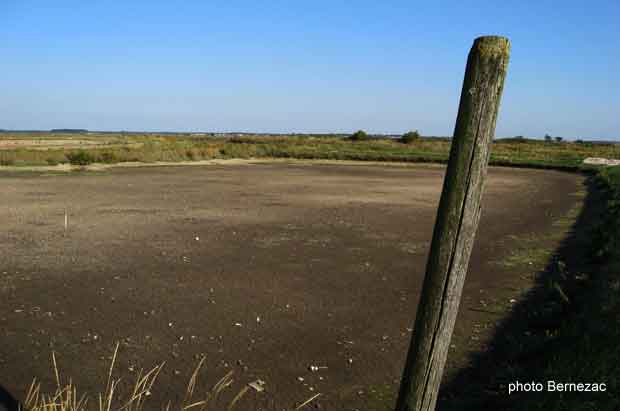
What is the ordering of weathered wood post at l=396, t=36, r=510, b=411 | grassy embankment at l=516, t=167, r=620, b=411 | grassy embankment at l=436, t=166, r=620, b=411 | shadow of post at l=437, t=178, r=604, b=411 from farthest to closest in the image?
1. shadow of post at l=437, t=178, r=604, b=411
2. grassy embankment at l=436, t=166, r=620, b=411
3. grassy embankment at l=516, t=167, r=620, b=411
4. weathered wood post at l=396, t=36, r=510, b=411

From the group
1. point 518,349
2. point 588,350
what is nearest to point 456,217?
point 588,350

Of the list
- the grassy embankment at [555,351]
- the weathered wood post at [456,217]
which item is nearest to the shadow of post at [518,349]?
the grassy embankment at [555,351]

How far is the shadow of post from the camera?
15.1ft

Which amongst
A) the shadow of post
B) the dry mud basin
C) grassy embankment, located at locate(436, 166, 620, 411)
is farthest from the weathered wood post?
the dry mud basin

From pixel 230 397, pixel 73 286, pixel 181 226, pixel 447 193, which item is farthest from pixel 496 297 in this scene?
pixel 181 226

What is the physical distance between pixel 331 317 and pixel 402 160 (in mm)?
43795

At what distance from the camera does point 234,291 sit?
7.94 metres

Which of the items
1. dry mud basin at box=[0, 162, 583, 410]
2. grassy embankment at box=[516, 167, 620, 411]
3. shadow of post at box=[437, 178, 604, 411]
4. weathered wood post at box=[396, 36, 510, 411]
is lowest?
dry mud basin at box=[0, 162, 583, 410]

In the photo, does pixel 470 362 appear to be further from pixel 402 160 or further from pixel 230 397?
pixel 402 160

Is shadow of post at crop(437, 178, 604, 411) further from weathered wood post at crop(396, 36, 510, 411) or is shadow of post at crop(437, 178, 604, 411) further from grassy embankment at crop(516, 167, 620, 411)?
weathered wood post at crop(396, 36, 510, 411)

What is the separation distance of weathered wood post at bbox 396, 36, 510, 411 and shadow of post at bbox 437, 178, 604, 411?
1824mm

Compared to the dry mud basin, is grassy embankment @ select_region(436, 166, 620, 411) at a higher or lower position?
higher

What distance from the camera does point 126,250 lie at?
10.6 meters

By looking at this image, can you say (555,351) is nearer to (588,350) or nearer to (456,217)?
(588,350)
